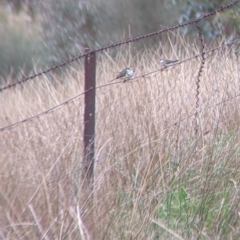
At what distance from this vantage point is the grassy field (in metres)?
3.47

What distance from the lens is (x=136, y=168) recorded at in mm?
4012

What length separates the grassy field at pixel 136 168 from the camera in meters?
3.47

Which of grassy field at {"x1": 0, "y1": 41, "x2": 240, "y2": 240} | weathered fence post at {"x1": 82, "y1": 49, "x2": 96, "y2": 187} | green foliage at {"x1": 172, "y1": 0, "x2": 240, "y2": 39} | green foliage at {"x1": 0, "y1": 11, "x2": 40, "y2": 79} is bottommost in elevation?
green foliage at {"x1": 172, "y1": 0, "x2": 240, "y2": 39}

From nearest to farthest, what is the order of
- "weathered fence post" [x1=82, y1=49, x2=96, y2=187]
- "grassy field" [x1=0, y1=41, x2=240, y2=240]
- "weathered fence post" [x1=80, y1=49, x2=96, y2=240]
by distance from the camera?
"grassy field" [x1=0, y1=41, x2=240, y2=240] < "weathered fence post" [x1=80, y1=49, x2=96, y2=240] < "weathered fence post" [x1=82, y1=49, x2=96, y2=187]

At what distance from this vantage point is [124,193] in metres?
3.78

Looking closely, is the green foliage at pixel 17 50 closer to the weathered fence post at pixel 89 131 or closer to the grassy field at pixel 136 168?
the grassy field at pixel 136 168

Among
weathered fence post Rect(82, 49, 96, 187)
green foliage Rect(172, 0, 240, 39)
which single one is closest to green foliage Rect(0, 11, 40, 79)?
green foliage Rect(172, 0, 240, 39)

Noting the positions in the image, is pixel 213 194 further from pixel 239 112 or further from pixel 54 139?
pixel 54 139

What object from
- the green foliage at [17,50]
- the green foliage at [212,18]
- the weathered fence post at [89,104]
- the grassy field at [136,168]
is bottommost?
the green foliage at [212,18]

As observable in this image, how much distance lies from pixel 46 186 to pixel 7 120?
3.03 m

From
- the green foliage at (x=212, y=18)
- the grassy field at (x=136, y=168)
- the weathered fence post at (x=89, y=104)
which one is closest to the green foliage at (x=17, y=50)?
the green foliage at (x=212, y=18)

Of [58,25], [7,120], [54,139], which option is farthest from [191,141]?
[58,25]

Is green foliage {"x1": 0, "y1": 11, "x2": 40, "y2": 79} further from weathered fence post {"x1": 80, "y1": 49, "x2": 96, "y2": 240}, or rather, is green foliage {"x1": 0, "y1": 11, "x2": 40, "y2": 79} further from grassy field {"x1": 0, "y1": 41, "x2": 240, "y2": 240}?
weathered fence post {"x1": 80, "y1": 49, "x2": 96, "y2": 240}

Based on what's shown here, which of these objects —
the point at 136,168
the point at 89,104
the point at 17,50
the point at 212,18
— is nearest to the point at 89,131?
the point at 89,104
